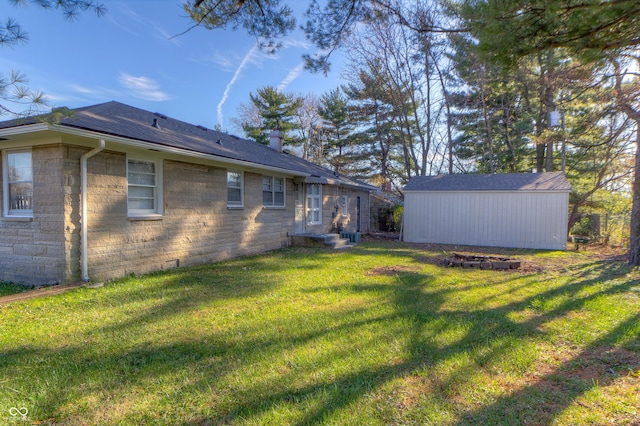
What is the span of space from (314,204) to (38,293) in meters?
9.76

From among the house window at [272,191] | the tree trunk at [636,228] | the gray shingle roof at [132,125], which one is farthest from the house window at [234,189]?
the tree trunk at [636,228]

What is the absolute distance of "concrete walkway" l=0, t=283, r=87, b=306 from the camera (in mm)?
5360

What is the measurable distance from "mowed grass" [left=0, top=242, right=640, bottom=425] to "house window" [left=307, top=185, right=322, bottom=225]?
295 inches

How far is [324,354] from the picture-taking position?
3408 millimetres

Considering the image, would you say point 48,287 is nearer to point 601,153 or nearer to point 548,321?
point 548,321

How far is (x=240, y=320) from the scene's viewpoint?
4.46 metres

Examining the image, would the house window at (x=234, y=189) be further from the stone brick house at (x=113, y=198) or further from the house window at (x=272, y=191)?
the house window at (x=272, y=191)

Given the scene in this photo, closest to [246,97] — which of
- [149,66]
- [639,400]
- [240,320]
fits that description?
[149,66]

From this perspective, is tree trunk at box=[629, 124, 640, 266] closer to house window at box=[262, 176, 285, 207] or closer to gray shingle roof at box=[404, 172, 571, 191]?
gray shingle roof at box=[404, 172, 571, 191]

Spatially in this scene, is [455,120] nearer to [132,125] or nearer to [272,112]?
[272,112]

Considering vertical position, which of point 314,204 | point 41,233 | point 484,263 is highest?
point 314,204

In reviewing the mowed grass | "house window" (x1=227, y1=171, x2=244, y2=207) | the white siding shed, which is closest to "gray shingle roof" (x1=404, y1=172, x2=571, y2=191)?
the white siding shed


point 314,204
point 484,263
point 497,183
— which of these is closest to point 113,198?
point 314,204

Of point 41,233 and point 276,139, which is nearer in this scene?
point 41,233
